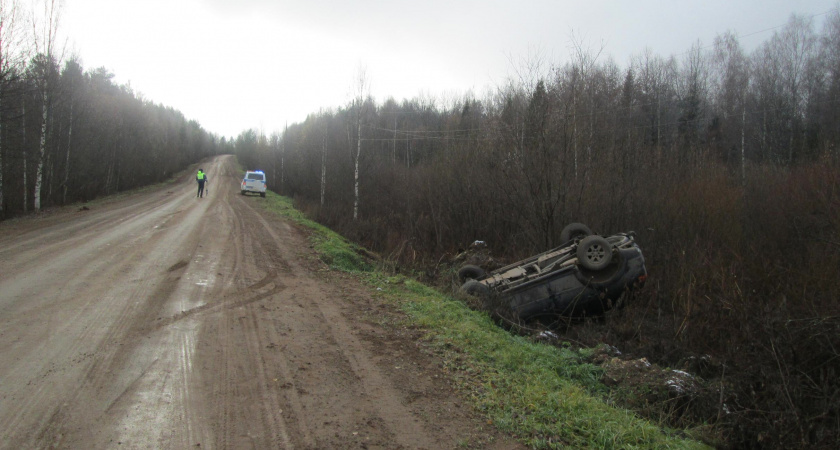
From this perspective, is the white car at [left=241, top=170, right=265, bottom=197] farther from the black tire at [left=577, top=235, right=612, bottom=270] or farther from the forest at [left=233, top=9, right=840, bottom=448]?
the black tire at [left=577, top=235, right=612, bottom=270]

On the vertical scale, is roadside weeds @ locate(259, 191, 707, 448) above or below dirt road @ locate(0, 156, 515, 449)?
below

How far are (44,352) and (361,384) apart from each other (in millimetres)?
3378

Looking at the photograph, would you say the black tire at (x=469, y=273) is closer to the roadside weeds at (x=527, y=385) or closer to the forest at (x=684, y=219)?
the forest at (x=684, y=219)

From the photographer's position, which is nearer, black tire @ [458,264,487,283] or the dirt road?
the dirt road

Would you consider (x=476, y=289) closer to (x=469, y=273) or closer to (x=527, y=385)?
(x=469, y=273)

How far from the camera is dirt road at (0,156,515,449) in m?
3.51

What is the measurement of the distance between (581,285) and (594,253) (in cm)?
70

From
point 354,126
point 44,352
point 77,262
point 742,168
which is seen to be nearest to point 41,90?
point 354,126

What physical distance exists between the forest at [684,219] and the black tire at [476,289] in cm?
183

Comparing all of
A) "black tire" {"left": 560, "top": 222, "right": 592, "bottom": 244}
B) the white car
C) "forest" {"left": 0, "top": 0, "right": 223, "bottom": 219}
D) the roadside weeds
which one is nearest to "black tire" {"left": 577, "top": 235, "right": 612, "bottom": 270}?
the roadside weeds

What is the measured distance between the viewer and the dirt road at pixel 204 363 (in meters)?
3.51

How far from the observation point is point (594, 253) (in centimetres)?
903

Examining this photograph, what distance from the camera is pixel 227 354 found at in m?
4.99

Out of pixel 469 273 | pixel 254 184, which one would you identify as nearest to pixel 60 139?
pixel 254 184
